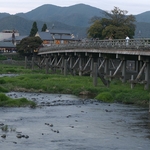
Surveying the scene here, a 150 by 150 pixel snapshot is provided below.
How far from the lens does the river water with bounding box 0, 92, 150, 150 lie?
19.8 m

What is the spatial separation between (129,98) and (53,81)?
41.8 feet

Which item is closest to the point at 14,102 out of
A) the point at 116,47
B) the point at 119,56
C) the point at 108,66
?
the point at 116,47

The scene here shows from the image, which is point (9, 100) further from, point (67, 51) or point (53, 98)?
point (67, 51)

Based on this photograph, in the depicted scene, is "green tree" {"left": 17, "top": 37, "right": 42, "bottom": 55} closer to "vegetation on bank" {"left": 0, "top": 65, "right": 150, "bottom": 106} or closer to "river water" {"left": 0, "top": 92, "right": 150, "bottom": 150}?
"vegetation on bank" {"left": 0, "top": 65, "right": 150, "bottom": 106}

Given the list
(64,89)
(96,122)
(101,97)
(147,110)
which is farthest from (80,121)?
(64,89)

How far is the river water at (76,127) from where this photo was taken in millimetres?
19750

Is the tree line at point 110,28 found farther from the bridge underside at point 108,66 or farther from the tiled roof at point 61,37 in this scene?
the tiled roof at point 61,37

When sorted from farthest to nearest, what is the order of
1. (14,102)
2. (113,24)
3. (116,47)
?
1. (113,24)
2. (116,47)
3. (14,102)

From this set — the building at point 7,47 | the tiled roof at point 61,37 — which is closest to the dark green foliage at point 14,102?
the building at point 7,47

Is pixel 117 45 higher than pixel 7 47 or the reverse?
higher

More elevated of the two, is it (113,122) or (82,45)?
(82,45)

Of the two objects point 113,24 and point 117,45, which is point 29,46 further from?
point 117,45

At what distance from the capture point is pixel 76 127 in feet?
76.9

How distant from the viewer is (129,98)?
112ft
